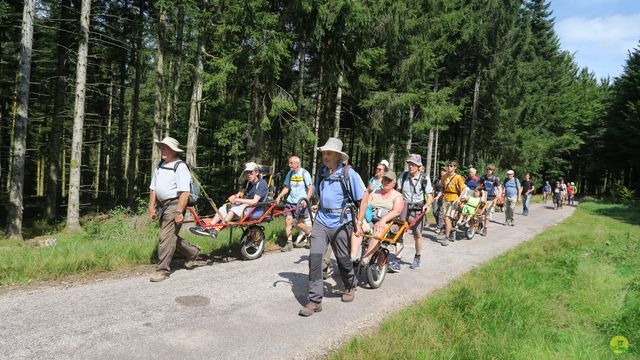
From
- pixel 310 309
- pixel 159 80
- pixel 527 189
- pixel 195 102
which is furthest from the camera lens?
pixel 527 189

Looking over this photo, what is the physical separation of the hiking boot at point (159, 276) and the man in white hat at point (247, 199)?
113 cm

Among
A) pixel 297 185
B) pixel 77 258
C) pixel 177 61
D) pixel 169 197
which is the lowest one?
pixel 77 258

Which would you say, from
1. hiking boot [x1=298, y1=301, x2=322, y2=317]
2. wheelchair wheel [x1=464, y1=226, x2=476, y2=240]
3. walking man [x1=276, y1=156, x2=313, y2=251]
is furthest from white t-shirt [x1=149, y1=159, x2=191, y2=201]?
wheelchair wheel [x1=464, y1=226, x2=476, y2=240]

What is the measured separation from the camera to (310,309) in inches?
201

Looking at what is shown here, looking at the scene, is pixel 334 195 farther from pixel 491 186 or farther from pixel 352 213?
pixel 491 186

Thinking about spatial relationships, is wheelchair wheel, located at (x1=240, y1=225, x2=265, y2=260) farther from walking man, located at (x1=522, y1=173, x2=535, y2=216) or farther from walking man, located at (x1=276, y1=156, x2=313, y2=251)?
walking man, located at (x1=522, y1=173, x2=535, y2=216)

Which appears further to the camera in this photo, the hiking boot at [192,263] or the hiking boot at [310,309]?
the hiking boot at [192,263]

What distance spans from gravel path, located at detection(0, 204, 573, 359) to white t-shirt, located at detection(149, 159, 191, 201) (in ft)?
4.30

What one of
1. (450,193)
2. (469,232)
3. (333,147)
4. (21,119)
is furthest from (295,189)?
(21,119)

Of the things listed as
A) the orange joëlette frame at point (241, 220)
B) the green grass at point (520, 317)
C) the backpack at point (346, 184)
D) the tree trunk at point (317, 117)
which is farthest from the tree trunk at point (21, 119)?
the green grass at point (520, 317)

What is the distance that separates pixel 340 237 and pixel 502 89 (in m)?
29.5

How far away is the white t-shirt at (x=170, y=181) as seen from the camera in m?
6.30

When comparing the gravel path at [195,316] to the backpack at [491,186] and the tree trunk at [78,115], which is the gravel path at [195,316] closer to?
the backpack at [491,186]

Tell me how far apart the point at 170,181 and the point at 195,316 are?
93.8 inches
